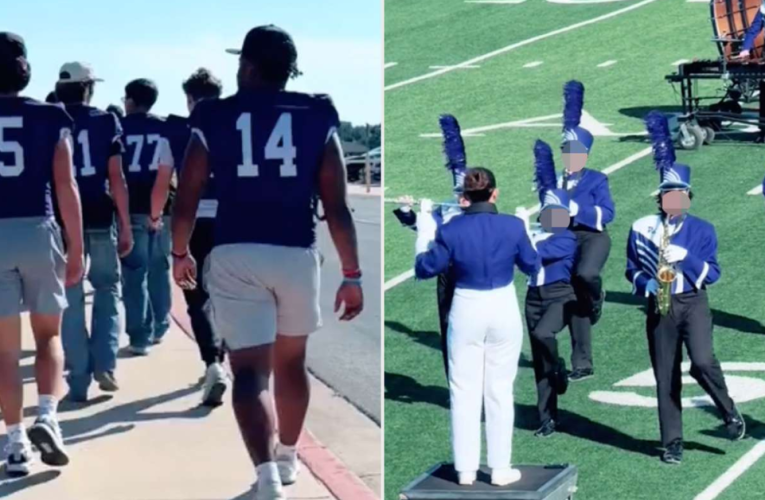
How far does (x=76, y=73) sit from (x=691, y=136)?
9.44m

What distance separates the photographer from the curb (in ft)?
19.3

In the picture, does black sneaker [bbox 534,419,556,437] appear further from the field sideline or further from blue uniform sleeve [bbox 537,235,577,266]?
blue uniform sleeve [bbox 537,235,577,266]

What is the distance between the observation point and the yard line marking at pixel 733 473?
6.76 meters

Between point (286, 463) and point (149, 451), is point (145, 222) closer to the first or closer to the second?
point (149, 451)

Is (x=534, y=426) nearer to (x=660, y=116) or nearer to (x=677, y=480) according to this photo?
(x=677, y=480)

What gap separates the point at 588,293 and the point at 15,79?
3945mm

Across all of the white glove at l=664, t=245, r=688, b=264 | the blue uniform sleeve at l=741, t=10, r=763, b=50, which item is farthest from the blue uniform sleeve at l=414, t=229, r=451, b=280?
the blue uniform sleeve at l=741, t=10, r=763, b=50

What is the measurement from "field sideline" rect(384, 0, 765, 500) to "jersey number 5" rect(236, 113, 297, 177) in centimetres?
232

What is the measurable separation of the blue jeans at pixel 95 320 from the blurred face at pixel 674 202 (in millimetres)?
2720

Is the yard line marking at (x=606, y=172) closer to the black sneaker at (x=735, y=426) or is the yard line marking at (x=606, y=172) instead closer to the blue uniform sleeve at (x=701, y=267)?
the black sneaker at (x=735, y=426)

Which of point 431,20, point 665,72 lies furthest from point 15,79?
point 431,20

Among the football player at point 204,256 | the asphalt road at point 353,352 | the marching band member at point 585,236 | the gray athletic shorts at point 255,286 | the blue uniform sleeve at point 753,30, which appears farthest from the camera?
the blue uniform sleeve at point 753,30

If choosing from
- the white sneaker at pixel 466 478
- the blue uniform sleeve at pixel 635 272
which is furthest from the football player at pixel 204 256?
the blue uniform sleeve at pixel 635 272

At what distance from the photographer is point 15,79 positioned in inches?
232
